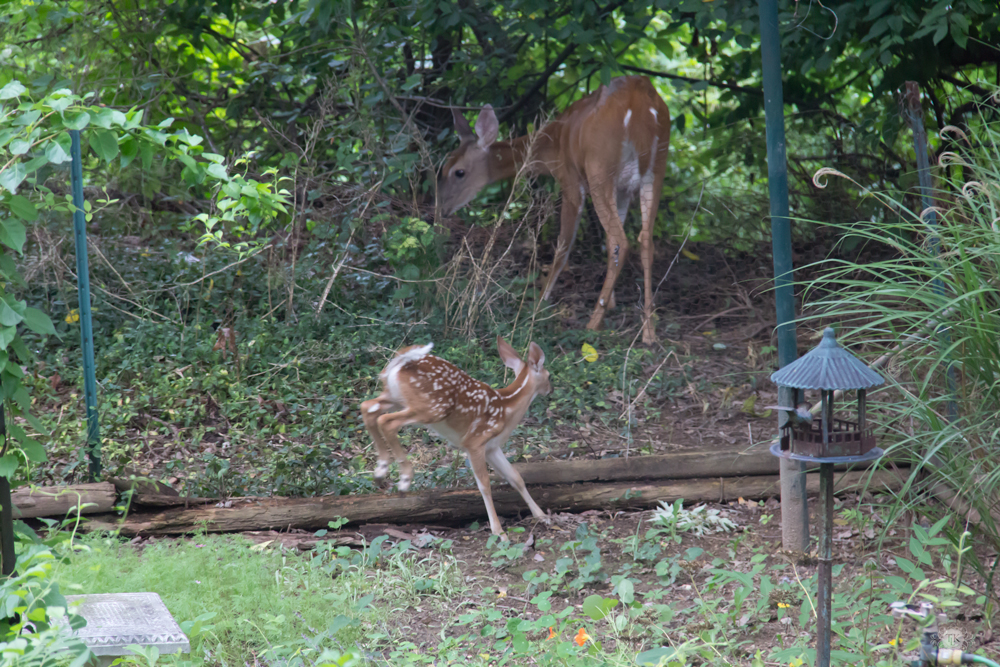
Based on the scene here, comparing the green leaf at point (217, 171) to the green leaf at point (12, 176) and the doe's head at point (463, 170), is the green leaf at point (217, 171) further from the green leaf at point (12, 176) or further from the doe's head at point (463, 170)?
the doe's head at point (463, 170)

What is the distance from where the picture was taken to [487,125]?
23.8 feet

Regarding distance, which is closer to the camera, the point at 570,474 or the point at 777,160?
the point at 777,160

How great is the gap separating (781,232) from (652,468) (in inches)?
61.2

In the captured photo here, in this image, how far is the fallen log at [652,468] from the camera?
4957 mm

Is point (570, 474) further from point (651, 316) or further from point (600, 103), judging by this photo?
point (600, 103)

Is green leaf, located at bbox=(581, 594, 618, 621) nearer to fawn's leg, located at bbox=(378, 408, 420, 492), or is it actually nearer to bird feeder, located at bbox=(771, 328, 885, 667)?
bird feeder, located at bbox=(771, 328, 885, 667)

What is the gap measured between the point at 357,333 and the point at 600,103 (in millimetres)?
2767

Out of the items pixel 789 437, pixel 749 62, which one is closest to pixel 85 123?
pixel 789 437

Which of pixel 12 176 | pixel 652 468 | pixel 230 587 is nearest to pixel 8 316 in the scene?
pixel 12 176

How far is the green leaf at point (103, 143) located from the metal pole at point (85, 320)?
89.2 inches

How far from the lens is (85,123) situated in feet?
8.53

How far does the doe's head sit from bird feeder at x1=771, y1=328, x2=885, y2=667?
16.3ft

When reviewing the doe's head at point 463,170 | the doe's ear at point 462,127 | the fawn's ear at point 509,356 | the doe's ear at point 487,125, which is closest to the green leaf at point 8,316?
the fawn's ear at point 509,356

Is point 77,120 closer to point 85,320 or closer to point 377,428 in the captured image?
point 377,428
